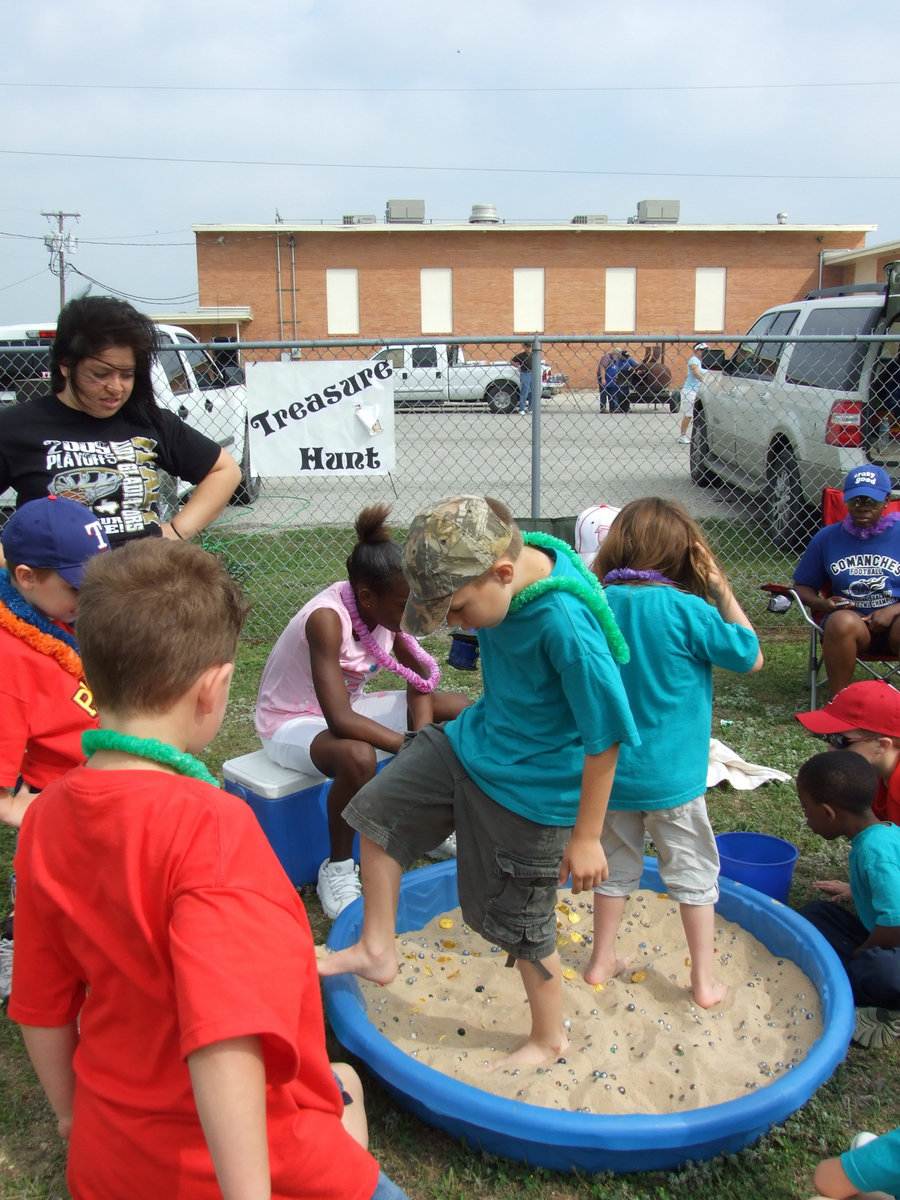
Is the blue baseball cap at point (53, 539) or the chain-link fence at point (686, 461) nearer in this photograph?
the blue baseball cap at point (53, 539)

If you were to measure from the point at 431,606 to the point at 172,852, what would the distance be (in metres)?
0.96

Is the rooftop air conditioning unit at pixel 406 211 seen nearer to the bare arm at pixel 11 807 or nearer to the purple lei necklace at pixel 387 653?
the purple lei necklace at pixel 387 653

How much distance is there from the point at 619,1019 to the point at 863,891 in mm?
764

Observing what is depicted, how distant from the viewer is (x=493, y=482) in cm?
1230

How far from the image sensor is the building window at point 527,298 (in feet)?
119

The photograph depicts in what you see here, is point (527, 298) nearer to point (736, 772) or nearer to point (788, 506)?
point (788, 506)

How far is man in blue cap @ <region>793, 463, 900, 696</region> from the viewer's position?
4.71 m

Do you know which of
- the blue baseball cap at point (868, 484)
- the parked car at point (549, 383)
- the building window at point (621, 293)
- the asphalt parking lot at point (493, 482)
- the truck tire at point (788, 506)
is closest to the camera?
the blue baseball cap at point (868, 484)

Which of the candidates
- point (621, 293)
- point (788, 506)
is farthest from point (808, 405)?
point (621, 293)

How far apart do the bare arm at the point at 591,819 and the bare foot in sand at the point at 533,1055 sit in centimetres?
62

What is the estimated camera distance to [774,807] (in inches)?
153

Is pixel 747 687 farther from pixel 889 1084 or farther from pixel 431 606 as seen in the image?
pixel 431 606

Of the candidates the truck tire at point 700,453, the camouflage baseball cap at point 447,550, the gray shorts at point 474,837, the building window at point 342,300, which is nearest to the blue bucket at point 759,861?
the gray shorts at point 474,837

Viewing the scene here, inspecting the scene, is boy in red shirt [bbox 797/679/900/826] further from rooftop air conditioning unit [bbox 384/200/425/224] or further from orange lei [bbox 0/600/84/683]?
rooftop air conditioning unit [bbox 384/200/425/224]
